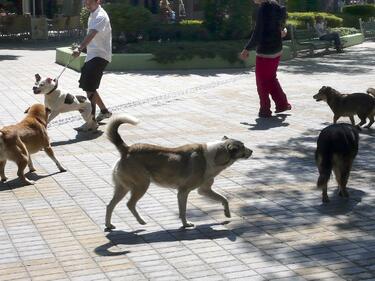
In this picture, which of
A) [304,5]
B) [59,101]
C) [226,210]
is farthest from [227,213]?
[304,5]

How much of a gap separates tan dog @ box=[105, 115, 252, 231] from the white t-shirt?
16.1 feet

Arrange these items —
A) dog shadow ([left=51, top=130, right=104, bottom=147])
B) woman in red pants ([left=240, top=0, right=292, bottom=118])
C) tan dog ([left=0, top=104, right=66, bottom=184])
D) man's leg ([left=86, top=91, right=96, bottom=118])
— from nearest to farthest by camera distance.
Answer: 1. tan dog ([left=0, top=104, right=66, bottom=184])
2. dog shadow ([left=51, top=130, right=104, bottom=147])
3. man's leg ([left=86, top=91, right=96, bottom=118])
4. woman in red pants ([left=240, top=0, right=292, bottom=118])

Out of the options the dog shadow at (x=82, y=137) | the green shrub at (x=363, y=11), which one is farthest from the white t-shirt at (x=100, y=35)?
the green shrub at (x=363, y=11)

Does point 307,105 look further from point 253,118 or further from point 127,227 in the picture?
point 127,227

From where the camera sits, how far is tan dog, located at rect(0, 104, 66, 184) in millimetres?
7695

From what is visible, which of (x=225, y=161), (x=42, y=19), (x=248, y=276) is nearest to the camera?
(x=248, y=276)

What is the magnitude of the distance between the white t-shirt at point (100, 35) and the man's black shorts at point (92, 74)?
0.29 ft

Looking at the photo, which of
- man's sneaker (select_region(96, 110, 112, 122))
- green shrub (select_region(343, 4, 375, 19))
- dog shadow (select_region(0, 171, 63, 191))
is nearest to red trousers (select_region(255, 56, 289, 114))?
man's sneaker (select_region(96, 110, 112, 122))

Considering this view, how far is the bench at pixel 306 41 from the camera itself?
23402mm

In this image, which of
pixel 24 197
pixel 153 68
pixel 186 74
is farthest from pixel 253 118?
pixel 153 68

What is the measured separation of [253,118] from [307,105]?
1.83 metres

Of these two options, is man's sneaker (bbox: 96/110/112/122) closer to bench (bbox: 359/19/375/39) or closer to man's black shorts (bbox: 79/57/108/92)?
man's black shorts (bbox: 79/57/108/92)

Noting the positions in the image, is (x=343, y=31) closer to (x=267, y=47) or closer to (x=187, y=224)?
(x=267, y=47)

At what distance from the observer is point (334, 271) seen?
5281 millimetres
